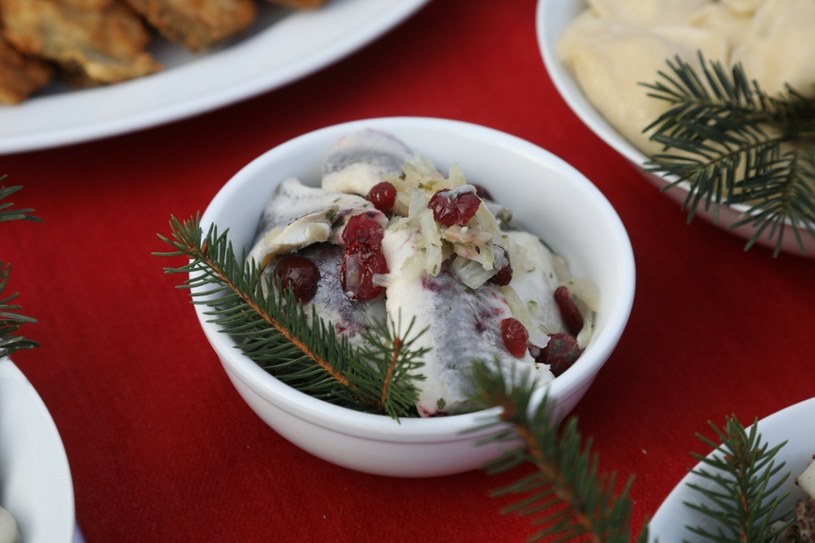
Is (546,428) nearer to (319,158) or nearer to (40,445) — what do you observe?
(40,445)

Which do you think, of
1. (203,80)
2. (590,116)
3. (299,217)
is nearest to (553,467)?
(299,217)

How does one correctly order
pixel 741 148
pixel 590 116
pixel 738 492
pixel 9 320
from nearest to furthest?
pixel 738 492 < pixel 9 320 < pixel 741 148 < pixel 590 116

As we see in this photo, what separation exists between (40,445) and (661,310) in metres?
0.88

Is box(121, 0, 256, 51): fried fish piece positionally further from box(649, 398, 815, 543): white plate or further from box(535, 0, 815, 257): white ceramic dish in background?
box(649, 398, 815, 543): white plate

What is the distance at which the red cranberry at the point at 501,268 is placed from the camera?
0.99 m

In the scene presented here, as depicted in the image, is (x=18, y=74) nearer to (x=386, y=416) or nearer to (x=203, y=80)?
(x=203, y=80)

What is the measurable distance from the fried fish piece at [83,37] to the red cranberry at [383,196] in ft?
2.42

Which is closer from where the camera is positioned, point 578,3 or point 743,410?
point 743,410

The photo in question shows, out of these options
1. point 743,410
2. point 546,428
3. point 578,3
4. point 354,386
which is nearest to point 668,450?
point 743,410

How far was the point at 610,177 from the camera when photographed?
1.49m

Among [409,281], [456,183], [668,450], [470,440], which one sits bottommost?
[668,450]

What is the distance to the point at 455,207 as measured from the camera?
0.95m

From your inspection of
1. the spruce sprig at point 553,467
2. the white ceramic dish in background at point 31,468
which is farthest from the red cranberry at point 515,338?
the white ceramic dish in background at point 31,468

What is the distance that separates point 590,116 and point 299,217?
19.7 inches
